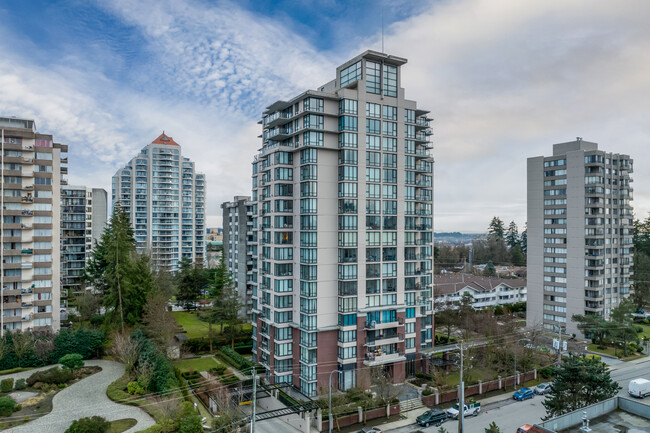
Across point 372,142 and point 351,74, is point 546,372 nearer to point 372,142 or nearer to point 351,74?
point 372,142

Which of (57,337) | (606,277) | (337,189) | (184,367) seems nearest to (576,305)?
(606,277)

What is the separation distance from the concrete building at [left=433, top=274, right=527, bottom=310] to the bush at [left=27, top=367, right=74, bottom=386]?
56911mm

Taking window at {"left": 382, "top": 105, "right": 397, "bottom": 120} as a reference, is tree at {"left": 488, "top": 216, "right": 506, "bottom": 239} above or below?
below

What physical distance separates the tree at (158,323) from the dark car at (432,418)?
28.5 meters

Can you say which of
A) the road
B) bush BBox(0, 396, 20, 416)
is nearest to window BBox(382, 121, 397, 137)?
the road

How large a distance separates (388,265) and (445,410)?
14748 mm

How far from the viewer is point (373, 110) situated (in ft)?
147

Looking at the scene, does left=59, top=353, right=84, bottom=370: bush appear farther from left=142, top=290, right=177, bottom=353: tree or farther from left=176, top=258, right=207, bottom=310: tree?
left=176, top=258, right=207, bottom=310: tree

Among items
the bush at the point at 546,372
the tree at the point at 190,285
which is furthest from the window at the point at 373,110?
the tree at the point at 190,285

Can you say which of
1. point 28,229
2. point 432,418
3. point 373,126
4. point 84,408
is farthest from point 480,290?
point 28,229

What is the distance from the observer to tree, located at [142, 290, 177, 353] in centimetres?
4812

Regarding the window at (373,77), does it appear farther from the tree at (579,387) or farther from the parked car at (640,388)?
the parked car at (640,388)

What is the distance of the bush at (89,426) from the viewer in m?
30.9

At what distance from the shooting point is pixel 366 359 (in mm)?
43500
